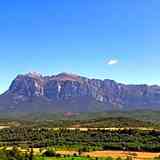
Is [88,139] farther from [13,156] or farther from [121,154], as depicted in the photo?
[13,156]

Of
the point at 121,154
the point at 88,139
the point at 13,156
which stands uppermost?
the point at 88,139

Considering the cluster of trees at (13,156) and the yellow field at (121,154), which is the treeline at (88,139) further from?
the cluster of trees at (13,156)

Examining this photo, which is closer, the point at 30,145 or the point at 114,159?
the point at 114,159

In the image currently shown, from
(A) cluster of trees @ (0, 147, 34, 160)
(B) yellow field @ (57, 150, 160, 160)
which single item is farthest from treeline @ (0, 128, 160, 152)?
(A) cluster of trees @ (0, 147, 34, 160)

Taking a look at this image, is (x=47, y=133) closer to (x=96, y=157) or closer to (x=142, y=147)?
(x=142, y=147)

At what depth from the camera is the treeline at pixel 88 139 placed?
118 metres

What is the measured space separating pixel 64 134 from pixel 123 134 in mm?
17119

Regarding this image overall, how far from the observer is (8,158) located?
86.2 meters

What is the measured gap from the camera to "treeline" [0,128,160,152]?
4638 inches

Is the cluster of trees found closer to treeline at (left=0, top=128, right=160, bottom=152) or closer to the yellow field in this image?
the yellow field

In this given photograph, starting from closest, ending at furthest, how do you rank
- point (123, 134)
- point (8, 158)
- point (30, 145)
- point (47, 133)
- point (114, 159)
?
point (8, 158), point (114, 159), point (30, 145), point (123, 134), point (47, 133)

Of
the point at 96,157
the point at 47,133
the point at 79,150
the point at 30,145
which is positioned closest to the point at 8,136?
the point at 47,133

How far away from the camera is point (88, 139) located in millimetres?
132500

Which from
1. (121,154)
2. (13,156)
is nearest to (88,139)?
(121,154)
